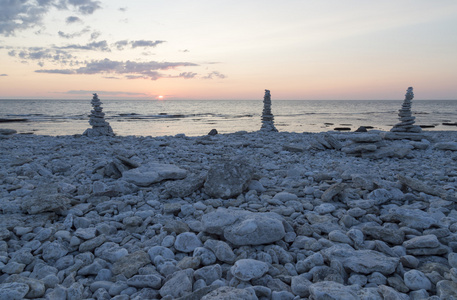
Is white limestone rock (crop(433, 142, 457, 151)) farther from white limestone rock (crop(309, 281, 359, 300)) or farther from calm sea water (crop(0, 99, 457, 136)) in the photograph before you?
calm sea water (crop(0, 99, 457, 136))

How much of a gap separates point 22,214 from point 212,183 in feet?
10.1

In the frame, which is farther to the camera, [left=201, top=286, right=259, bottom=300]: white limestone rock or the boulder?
the boulder

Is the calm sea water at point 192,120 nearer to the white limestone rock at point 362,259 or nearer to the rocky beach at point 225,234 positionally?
the rocky beach at point 225,234

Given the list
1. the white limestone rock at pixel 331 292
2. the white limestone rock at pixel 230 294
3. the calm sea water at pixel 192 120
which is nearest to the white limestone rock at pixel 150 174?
the white limestone rock at pixel 230 294

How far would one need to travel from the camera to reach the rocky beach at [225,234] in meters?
2.70

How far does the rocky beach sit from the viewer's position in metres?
2.70

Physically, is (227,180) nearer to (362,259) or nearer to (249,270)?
(249,270)

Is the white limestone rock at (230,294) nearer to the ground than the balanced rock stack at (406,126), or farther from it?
nearer to the ground

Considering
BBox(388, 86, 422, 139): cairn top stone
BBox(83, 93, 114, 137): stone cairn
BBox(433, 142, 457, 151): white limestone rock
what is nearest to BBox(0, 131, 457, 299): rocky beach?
BBox(433, 142, 457, 151): white limestone rock

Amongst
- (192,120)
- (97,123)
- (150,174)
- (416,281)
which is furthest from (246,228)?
(192,120)

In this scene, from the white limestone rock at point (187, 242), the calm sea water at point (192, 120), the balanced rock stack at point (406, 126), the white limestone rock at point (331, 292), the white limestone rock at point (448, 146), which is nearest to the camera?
the white limestone rock at point (331, 292)

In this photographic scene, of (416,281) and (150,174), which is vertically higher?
(150,174)

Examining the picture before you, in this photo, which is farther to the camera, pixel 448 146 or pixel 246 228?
pixel 448 146

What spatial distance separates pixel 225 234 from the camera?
3547 mm
